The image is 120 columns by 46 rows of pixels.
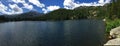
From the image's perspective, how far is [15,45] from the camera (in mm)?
51594

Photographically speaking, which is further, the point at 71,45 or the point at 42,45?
the point at 42,45

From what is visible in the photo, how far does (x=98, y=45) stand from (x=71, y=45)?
555 cm

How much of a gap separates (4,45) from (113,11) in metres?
67.4

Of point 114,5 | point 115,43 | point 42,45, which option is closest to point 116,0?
point 114,5

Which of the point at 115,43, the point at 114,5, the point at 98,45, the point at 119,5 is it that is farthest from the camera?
the point at 114,5

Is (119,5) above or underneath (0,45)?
above

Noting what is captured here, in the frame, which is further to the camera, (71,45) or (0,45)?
(0,45)

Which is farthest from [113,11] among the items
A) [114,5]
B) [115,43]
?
[115,43]

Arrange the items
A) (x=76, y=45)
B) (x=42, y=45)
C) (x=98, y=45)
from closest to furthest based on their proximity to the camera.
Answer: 1. (x=98, y=45)
2. (x=76, y=45)
3. (x=42, y=45)

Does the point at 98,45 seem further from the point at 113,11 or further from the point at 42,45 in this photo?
the point at 113,11

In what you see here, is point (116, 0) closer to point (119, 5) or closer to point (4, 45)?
point (119, 5)

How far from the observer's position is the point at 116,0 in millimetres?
105125

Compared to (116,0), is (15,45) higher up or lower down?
lower down

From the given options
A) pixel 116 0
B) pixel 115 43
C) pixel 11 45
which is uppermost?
pixel 116 0
